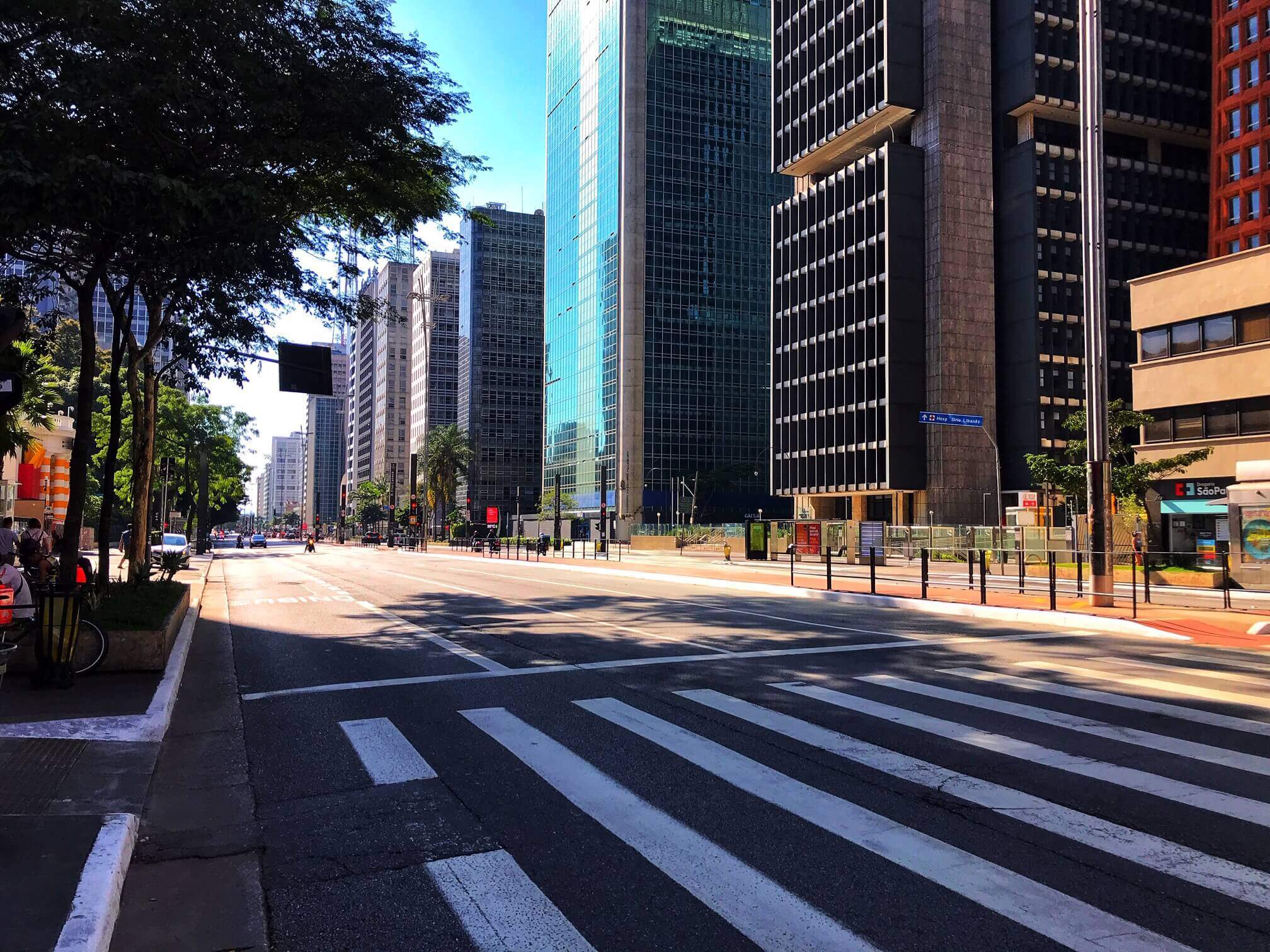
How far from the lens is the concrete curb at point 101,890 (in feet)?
11.9

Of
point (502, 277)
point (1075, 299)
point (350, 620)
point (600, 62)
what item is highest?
point (600, 62)

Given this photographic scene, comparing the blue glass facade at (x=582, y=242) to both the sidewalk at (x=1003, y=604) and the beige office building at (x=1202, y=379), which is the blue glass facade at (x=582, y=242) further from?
the sidewalk at (x=1003, y=604)

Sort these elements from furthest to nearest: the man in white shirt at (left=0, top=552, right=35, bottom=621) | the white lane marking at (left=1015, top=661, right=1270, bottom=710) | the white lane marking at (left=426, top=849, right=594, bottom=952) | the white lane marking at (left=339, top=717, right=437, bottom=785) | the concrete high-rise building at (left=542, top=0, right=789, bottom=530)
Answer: the concrete high-rise building at (left=542, top=0, right=789, bottom=530) < the man in white shirt at (left=0, top=552, right=35, bottom=621) < the white lane marking at (left=1015, top=661, right=1270, bottom=710) < the white lane marking at (left=339, top=717, right=437, bottom=785) < the white lane marking at (left=426, top=849, right=594, bottom=952)

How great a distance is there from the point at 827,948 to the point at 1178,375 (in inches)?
1837

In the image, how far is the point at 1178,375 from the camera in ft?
140

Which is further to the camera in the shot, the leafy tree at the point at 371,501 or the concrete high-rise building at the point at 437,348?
the concrete high-rise building at the point at 437,348

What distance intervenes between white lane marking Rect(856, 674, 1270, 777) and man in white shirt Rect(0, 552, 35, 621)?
923cm

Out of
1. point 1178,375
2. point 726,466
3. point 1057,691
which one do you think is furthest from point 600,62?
point 1057,691

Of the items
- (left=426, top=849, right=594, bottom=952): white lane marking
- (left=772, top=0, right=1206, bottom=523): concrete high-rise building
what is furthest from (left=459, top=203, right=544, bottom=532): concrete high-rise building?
(left=426, top=849, right=594, bottom=952): white lane marking

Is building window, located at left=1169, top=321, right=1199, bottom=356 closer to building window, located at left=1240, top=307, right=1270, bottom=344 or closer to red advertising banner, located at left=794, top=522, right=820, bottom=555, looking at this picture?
building window, located at left=1240, top=307, right=1270, bottom=344

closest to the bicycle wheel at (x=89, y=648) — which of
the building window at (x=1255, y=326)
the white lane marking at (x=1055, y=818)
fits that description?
the white lane marking at (x=1055, y=818)

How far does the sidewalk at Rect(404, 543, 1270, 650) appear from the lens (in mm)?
15148

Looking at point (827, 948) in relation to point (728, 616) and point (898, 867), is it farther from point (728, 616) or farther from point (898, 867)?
point (728, 616)

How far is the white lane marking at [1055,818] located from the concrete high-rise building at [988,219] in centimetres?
6727
